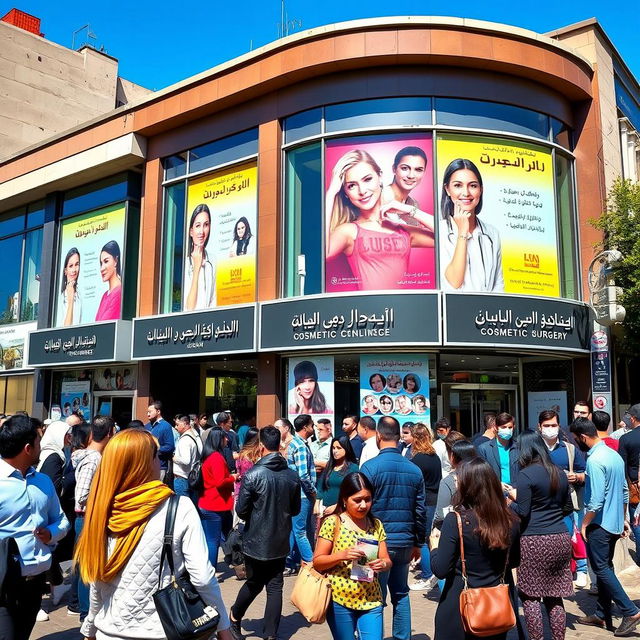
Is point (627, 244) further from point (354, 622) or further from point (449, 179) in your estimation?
point (354, 622)

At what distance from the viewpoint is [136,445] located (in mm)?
2928

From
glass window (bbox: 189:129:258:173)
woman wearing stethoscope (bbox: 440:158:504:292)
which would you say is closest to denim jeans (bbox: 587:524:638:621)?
woman wearing stethoscope (bbox: 440:158:504:292)

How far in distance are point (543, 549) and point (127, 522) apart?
323 cm

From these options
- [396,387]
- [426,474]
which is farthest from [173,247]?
[426,474]

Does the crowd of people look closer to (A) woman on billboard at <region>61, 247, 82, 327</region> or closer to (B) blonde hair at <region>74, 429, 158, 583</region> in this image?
(B) blonde hair at <region>74, 429, 158, 583</region>

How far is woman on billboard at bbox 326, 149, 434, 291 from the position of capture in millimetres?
13664

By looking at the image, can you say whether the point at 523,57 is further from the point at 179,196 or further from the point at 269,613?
the point at 269,613

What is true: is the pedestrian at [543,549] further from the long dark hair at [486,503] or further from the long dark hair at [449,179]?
the long dark hair at [449,179]

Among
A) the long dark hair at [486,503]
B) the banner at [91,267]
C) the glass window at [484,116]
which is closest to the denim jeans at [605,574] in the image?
the long dark hair at [486,503]

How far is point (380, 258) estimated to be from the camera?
13.7 m

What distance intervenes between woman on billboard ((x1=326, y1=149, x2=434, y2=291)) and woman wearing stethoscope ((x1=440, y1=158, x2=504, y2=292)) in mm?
496

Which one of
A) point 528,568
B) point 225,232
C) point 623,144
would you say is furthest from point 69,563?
point 623,144

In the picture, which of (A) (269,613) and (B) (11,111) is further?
(B) (11,111)

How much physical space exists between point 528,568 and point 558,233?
1144 cm
